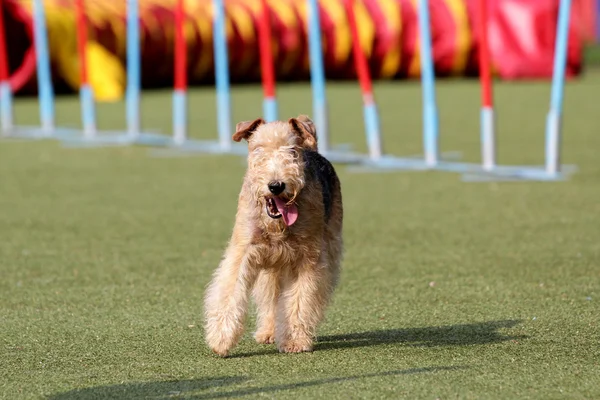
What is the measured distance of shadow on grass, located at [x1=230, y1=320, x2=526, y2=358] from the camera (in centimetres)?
Result: 571

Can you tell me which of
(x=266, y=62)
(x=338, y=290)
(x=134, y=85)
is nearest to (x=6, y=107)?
(x=134, y=85)

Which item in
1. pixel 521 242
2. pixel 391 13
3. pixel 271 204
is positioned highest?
pixel 391 13

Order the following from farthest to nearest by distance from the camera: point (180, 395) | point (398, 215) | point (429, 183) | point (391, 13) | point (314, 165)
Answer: point (391, 13)
point (429, 183)
point (398, 215)
point (314, 165)
point (180, 395)

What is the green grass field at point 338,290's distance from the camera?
16.5ft

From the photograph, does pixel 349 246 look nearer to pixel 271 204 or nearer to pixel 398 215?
pixel 398 215

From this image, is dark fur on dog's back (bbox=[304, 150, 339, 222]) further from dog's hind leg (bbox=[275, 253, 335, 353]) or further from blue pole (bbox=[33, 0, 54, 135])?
blue pole (bbox=[33, 0, 54, 135])

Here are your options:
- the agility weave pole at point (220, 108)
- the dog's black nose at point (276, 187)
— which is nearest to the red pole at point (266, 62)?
the agility weave pole at point (220, 108)

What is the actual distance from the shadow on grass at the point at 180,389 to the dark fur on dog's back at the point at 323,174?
105 cm

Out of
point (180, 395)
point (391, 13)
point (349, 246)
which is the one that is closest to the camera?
point (180, 395)

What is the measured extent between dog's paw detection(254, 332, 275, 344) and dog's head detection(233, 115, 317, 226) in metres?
0.73

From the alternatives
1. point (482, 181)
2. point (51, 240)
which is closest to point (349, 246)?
point (51, 240)

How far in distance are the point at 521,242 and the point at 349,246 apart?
50.1 inches

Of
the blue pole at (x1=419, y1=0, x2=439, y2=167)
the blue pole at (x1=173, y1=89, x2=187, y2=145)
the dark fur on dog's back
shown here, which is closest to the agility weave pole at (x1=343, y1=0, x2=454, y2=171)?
the blue pole at (x1=419, y1=0, x2=439, y2=167)

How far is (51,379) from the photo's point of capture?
16.6ft
